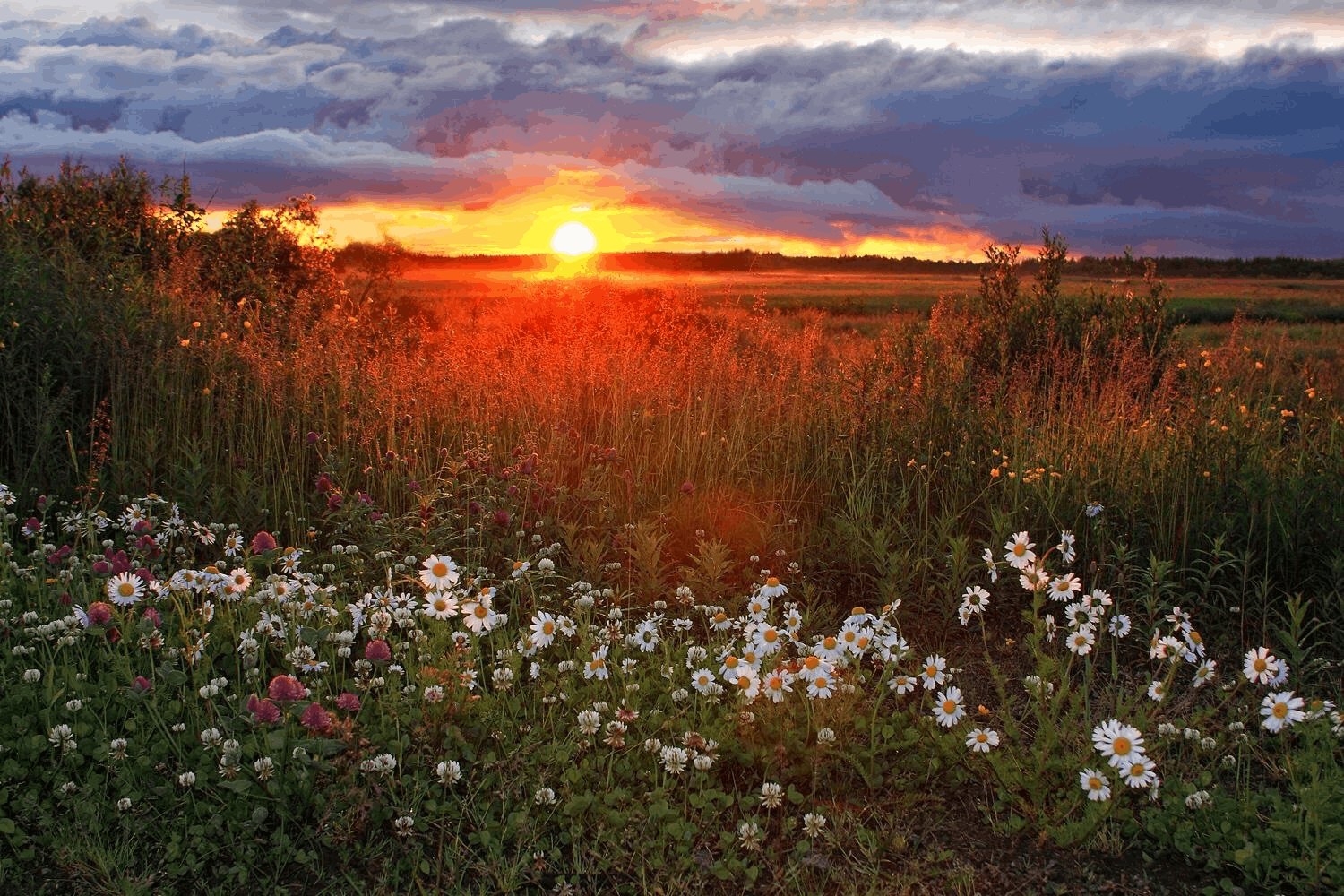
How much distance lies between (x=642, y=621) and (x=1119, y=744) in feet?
6.57

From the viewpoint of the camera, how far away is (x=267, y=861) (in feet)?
9.47

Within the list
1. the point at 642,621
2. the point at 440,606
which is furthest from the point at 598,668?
the point at 642,621

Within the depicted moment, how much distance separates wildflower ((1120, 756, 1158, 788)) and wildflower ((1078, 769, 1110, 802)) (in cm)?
7

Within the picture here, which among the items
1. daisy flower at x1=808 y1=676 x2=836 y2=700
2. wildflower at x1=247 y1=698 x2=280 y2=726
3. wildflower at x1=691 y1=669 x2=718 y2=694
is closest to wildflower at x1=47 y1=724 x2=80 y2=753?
wildflower at x1=247 y1=698 x2=280 y2=726

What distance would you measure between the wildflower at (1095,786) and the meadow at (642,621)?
2cm

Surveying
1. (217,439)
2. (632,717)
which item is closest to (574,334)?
(217,439)

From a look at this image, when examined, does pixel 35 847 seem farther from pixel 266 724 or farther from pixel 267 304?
pixel 267 304

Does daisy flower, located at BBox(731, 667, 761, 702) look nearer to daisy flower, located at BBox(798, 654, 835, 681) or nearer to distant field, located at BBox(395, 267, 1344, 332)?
daisy flower, located at BBox(798, 654, 835, 681)

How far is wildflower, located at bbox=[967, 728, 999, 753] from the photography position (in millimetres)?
3094

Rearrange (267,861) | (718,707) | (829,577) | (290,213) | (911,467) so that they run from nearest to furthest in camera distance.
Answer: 1. (267,861)
2. (718,707)
3. (829,577)
4. (911,467)
5. (290,213)

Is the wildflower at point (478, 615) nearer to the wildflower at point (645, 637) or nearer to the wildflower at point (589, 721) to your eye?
the wildflower at point (589, 721)

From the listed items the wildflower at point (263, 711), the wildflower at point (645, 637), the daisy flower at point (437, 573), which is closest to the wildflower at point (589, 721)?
the wildflower at point (645, 637)

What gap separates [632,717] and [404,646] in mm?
1053

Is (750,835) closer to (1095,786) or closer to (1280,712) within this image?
(1095,786)
